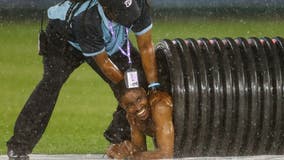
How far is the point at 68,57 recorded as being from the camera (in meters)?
7.25

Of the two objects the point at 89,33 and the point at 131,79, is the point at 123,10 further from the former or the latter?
the point at 131,79

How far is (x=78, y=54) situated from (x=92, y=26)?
459mm

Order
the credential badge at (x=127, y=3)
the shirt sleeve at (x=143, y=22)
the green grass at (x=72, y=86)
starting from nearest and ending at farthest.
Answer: the credential badge at (x=127, y=3)
the shirt sleeve at (x=143, y=22)
the green grass at (x=72, y=86)

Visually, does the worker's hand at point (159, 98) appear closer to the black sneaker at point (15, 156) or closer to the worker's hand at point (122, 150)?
the worker's hand at point (122, 150)

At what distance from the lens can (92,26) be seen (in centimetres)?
691

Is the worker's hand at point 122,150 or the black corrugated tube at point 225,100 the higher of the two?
the black corrugated tube at point 225,100

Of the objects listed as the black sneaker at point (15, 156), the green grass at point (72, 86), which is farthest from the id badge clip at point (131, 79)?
the green grass at point (72, 86)

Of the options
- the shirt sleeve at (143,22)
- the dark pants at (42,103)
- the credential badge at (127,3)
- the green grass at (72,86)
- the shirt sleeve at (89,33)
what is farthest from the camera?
the green grass at (72,86)

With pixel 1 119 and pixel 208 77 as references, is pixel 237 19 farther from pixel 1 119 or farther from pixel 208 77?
pixel 208 77

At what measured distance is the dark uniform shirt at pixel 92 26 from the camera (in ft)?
22.7

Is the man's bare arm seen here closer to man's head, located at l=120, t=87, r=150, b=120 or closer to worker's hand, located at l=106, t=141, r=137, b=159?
man's head, located at l=120, t=87, r=150, b=120

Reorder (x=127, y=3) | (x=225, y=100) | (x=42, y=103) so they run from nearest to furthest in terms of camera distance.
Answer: (x=127, y=3), (x=42, y=103), (x=225, y=100)

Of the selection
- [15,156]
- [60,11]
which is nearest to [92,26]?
[60,11]

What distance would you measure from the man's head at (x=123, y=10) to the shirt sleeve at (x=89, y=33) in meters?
0.12
